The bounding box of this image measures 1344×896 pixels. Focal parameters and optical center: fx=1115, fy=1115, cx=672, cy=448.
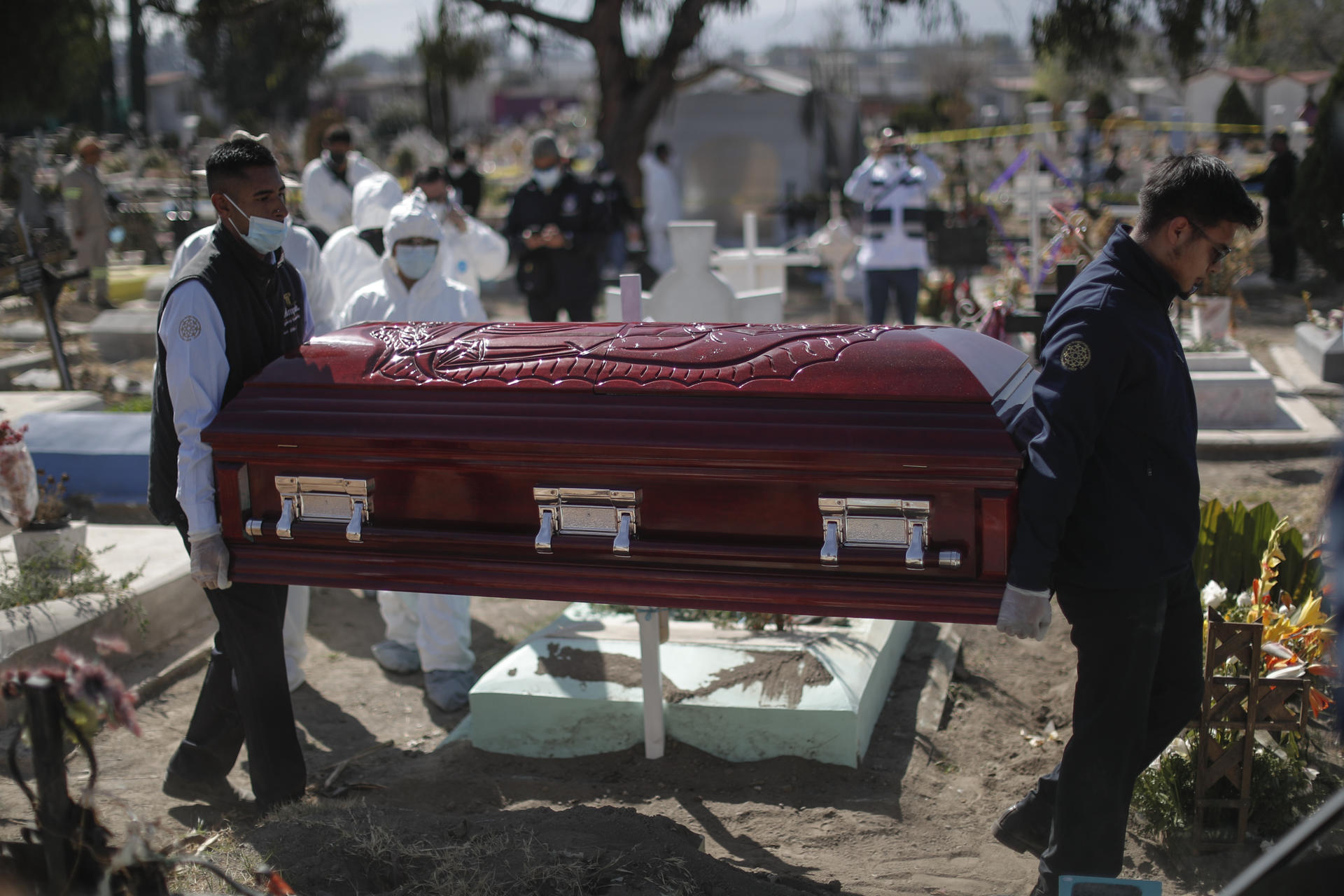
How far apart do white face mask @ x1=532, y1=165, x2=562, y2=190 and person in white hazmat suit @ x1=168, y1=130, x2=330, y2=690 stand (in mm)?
3926

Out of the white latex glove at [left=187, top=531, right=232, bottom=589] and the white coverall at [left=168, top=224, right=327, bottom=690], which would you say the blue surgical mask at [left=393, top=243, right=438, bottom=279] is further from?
the white latex glove at [left=187, top=531, right=232, bottom=589]

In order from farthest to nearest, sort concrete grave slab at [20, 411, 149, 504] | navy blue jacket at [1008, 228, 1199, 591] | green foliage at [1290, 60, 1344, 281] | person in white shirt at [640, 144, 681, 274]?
person in white shirt at [640, 144, 681, 274]
green foliage at [1290, 60, 1344, 281]
concrete grave slab at [20, 411, 149, 504]
navy blue jacket at [1008, 228, 1199, 591]

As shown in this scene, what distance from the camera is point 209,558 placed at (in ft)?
8.82

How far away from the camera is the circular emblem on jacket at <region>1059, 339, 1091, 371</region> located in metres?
2.19

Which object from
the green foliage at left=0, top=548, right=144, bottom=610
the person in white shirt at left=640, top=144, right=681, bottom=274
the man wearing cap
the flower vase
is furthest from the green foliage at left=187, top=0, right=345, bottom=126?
the green foliage at left=0, top=548, right=144, bottom=610

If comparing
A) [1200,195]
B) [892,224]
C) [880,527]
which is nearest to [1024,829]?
[880,527]

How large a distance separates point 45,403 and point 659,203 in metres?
8.28

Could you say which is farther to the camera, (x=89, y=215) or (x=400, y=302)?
(x=89, y=215)

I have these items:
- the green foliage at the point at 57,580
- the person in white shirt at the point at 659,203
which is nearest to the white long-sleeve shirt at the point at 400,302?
the green foliage at the point at 57,580

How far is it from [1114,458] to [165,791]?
111 inches

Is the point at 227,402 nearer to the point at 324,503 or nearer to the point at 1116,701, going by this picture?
the point at 324,503

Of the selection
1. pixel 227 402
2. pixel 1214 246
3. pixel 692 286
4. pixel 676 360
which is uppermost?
pixel 1214 246

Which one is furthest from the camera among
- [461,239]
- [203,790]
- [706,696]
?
[461,239]

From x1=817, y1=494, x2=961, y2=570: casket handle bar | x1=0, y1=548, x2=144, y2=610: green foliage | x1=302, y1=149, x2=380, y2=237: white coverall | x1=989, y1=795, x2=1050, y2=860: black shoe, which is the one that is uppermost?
x1=302, y1=149, x2=380, y2=237: white coverall
